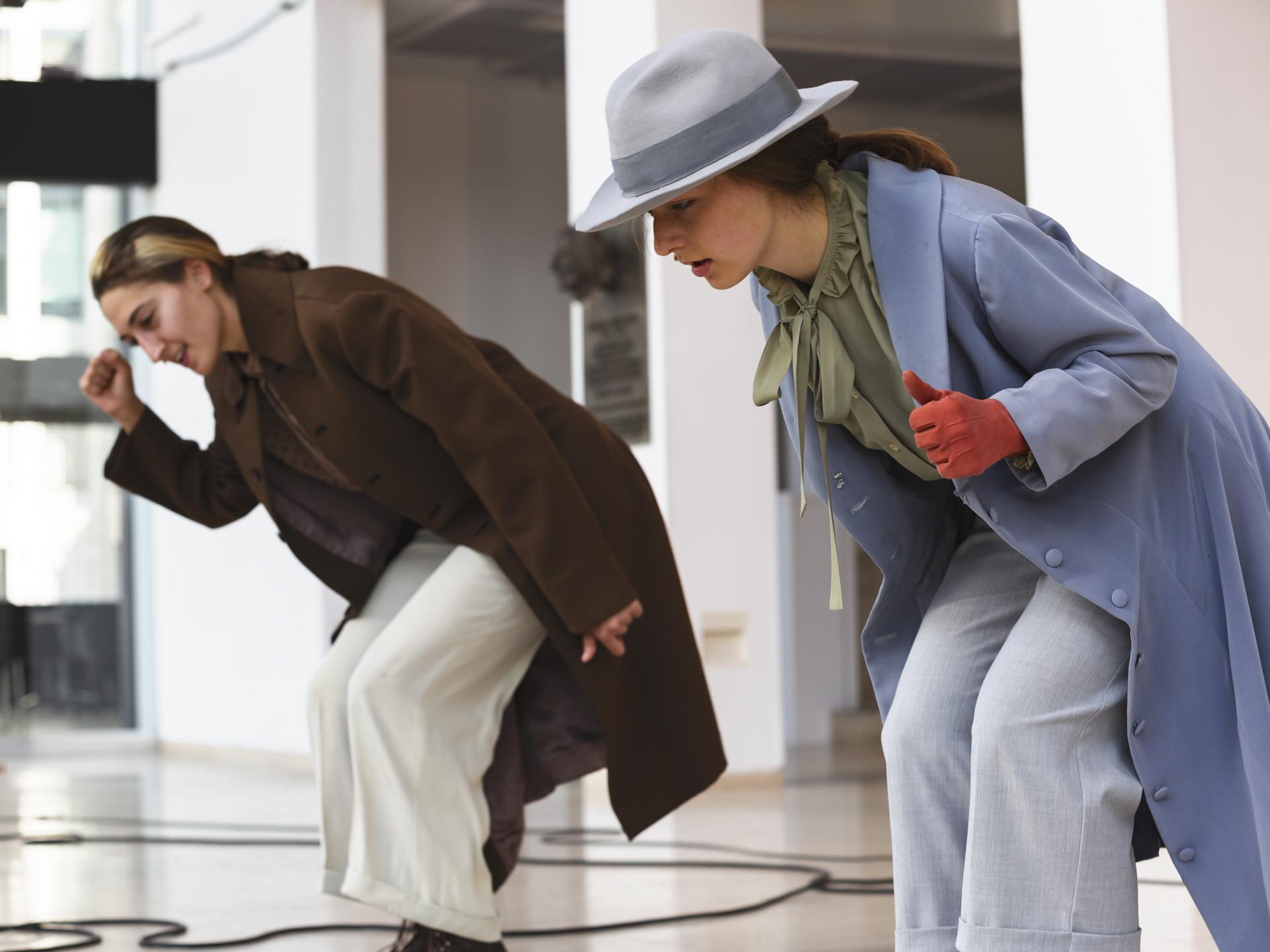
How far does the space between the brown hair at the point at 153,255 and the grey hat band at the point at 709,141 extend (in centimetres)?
147

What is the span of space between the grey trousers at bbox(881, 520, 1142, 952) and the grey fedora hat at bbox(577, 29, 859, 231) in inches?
21.9

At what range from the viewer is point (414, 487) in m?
2.91

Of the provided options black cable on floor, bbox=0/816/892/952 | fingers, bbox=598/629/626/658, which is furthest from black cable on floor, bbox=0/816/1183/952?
fingers, bbox=598/629/626/658

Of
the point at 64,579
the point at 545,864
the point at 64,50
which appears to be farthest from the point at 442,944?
the point at 64,50

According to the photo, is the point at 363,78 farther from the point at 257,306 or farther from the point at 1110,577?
the point at 1110,577

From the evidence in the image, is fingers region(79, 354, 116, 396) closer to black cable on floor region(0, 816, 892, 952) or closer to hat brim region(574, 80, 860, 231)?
black cable on floor region(0, 816, 892, 952)

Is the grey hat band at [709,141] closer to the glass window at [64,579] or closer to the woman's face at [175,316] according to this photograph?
the woman's face at [175,316]

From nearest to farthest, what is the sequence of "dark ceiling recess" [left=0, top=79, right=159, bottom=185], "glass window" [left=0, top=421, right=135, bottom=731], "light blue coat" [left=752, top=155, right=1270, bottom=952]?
"light blue coat" [left=752, top=155, right=1270, bottom=952] < "dark ceiling recess" [left=0, top=79, right=159, bottom=185] < "glass window" [left=0, top=421, right=135, bottom=731]

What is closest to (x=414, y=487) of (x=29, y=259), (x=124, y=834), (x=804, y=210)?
(x=804, y=210)

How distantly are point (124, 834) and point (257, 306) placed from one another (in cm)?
301

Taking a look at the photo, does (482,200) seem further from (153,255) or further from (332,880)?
(332,880)

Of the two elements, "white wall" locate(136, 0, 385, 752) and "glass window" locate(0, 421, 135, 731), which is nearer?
"white wall" locate(136, 0, 385, 752)

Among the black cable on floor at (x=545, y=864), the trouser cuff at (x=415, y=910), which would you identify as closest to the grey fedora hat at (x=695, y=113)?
the trouser cuff at (x=415, y=910)

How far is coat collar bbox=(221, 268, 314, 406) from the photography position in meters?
2.96
